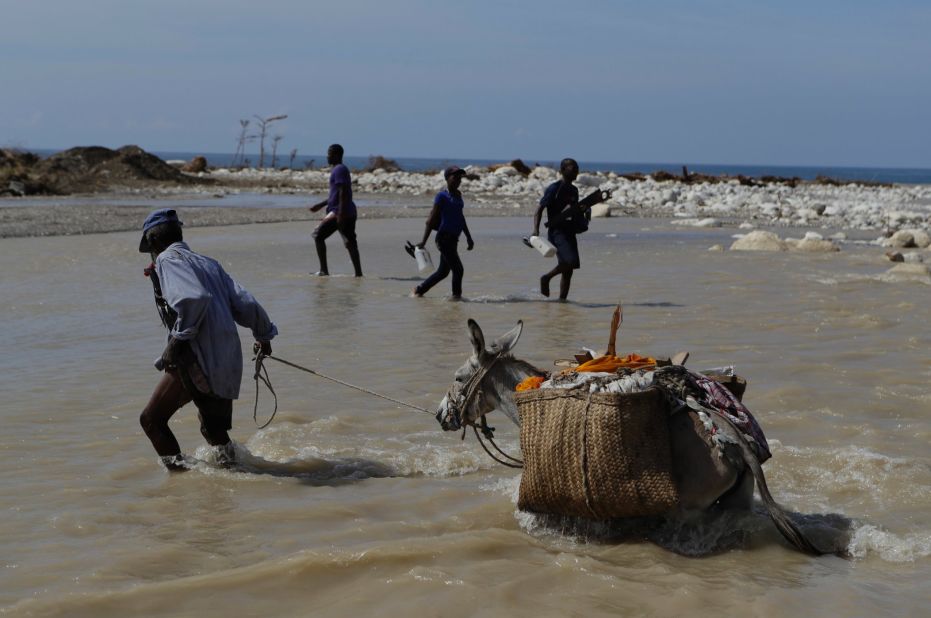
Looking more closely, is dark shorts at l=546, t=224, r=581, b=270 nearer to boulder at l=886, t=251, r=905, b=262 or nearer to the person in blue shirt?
the person in blue shirt

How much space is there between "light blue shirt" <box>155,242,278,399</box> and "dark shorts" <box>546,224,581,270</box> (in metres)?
7.37

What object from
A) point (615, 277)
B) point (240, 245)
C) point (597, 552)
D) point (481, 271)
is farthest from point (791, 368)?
point (240, 245)

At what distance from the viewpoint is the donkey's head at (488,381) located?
566 cm

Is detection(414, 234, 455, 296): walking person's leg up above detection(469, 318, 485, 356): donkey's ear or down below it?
below

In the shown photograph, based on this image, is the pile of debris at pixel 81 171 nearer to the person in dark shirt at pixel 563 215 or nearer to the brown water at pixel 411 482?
the brown water at pixel 411 482

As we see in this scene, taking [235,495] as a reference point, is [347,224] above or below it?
above

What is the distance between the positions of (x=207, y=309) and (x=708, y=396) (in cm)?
280

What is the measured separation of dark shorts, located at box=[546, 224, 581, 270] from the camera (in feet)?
43.9

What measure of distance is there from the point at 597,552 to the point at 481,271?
41.6 feet

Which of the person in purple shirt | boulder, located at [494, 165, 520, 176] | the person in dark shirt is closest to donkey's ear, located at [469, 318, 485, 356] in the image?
the person in dark shirt

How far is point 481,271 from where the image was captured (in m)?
17.8

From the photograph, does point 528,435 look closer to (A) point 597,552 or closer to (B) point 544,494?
(B) point 544,494

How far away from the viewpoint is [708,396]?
17.0ft

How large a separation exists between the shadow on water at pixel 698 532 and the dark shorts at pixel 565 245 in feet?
26.7
